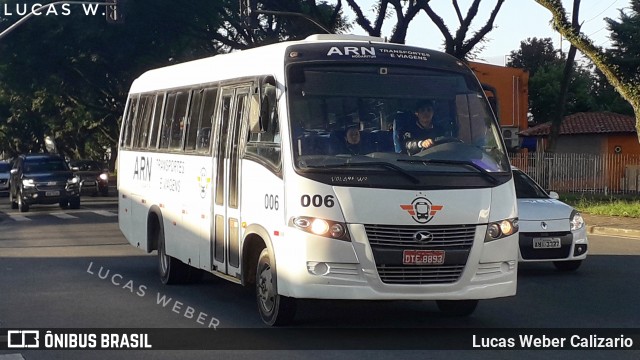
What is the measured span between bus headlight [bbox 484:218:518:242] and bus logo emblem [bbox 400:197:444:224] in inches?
25.4

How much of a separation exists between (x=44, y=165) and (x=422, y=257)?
2719cm

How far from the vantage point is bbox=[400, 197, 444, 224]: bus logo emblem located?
983 centimetres

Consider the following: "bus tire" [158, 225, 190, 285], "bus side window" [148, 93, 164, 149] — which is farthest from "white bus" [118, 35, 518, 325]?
"bus side window" [148, 93, 164, 149]

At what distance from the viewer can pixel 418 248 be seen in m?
9.84

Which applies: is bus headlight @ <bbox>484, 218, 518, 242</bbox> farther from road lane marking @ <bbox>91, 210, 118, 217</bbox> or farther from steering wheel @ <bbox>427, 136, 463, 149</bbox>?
road lane marking @ <bbox>91, 210, 118, 217</bbox>

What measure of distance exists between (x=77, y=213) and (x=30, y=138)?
6443cm

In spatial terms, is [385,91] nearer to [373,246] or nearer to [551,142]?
[373,246]

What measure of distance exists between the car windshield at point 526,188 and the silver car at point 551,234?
2.14ft

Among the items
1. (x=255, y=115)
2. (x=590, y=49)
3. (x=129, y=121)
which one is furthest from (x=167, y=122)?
(x=590, y=49)

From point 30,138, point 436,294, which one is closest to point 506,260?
point 436,294

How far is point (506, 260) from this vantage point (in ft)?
33.8

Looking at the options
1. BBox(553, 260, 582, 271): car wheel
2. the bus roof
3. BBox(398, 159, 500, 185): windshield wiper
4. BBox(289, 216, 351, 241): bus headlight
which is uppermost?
the bus roof

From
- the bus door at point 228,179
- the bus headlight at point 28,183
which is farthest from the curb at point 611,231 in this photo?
the bus headlight at point 28,183

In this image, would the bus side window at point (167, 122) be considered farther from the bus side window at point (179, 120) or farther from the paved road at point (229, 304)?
the paved road at point (229, 304)
